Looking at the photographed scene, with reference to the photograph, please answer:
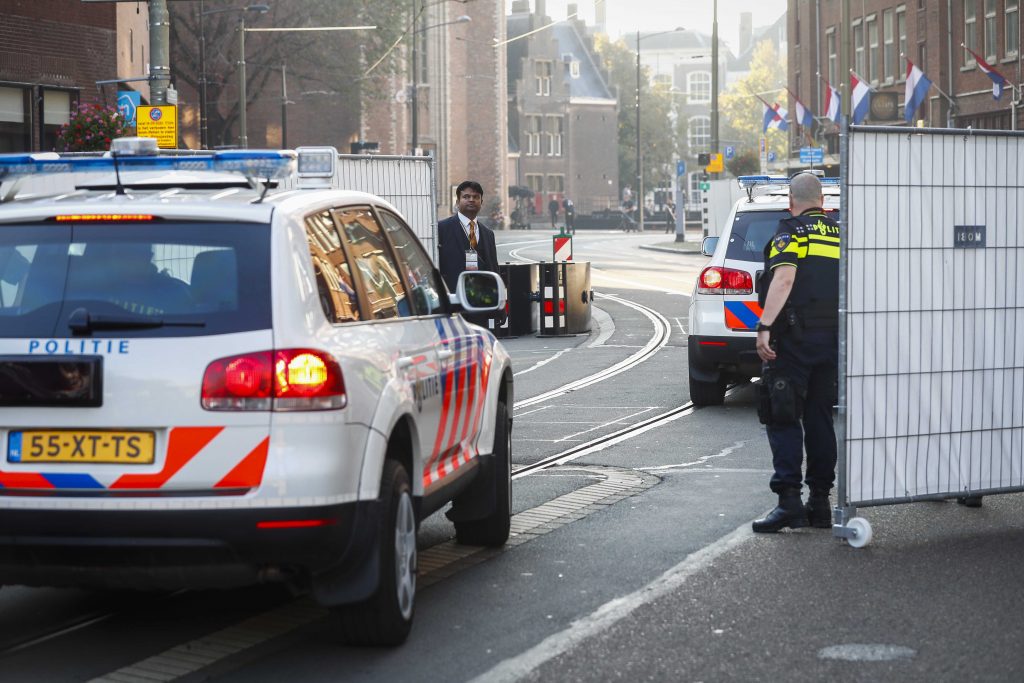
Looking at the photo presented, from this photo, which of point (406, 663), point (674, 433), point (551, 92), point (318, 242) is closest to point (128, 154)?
point (318, 242)

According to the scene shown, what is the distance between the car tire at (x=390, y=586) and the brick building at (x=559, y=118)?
3939 inches

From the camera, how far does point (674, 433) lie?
1243 centimetres

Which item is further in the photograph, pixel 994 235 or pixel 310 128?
pixel 310 128

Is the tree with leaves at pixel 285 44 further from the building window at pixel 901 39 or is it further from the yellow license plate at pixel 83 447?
the yellow license plate at pixel 83 447

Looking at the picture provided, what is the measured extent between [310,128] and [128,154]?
64319 mm

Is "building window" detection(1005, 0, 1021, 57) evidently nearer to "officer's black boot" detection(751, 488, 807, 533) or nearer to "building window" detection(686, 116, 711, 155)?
"officer's black boot" detection(751, 488, 807, 533)

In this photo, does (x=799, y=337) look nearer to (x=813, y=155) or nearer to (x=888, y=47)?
(x=813, y=155)

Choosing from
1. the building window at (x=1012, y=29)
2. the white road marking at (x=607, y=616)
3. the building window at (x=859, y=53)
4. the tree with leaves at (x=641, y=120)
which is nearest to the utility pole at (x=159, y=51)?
the white road marking at (x=607, y=616)

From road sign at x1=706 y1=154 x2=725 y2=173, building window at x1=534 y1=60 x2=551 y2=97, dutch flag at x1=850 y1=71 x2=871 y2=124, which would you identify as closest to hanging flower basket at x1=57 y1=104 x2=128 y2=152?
dutch flag at x1=850 y1=71 x2=871 y2=124

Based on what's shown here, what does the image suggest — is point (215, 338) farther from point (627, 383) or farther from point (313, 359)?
point (627, 383)

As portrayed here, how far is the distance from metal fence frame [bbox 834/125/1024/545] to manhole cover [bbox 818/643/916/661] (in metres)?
1.79

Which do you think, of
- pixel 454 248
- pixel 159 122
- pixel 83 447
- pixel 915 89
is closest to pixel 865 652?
pixel 83 447

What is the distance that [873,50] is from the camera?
2039 inches

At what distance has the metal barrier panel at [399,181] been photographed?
13688mm
